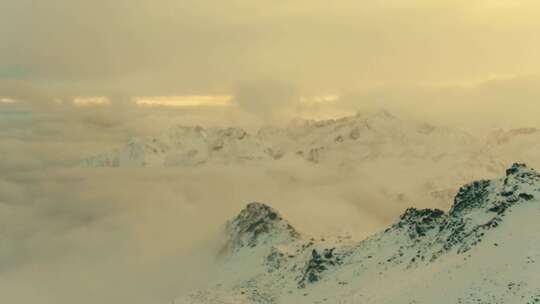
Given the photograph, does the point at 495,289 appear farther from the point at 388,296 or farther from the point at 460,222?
the point at 460,222

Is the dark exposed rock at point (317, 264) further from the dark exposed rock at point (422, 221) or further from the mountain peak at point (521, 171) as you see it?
the mountain peak at point (521, 171)

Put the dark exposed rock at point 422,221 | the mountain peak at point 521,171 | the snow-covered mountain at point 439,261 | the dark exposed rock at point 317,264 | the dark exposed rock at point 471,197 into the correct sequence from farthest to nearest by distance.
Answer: the dark exposed rock at point 317,264 < the dark exposed rock at point 422,221 < the dark exposed rock at point 471,197 < the mountain peak at point 521,171 < the snow-covered mountain at point 439,261

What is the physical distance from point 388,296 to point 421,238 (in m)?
31.3

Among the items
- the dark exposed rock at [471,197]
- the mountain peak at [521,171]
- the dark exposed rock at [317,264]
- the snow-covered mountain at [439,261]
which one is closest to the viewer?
the snow-covered mountain at [439,261]

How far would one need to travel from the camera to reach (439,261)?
468ft

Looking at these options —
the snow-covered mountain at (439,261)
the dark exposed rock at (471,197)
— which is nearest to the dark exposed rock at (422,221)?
the snow-covered mountain at (439,261)

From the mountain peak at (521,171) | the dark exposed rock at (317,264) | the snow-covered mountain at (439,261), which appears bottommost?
the dark exposed rock at (317,264)

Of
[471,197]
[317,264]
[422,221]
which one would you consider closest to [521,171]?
[471,197]

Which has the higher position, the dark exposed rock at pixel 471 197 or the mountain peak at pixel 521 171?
the mountain peak at pixel 521 171

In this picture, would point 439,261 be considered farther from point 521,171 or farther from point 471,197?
point 521,171

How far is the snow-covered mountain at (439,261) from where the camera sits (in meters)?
120

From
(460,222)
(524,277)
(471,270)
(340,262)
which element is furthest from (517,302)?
(340,262)

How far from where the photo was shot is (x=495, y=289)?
115250mm

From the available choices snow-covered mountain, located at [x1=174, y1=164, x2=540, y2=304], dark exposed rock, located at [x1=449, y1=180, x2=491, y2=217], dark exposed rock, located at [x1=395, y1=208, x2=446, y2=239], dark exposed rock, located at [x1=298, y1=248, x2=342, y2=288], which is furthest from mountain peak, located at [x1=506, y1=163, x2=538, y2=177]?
dark exposed rock, located at [x1=298, y1=248, x2=342, y2=288]
